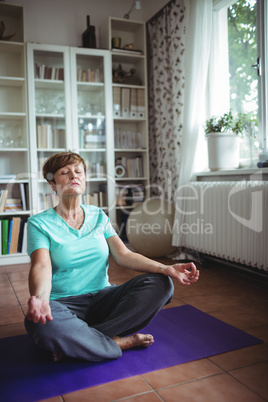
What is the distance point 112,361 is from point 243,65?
2.52 meters

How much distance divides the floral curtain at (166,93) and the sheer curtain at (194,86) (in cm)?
A: 29

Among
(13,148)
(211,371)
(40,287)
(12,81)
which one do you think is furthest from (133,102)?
(211,371)

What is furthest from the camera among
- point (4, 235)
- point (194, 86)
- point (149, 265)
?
point (4, 235)

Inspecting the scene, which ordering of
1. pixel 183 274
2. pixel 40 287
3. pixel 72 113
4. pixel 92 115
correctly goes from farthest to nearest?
pixel 92 115 < pixel 72 113 < pixel 183 274 < pixel 40 287

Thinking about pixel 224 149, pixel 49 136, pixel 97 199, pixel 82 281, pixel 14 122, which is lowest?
pixel 82 281

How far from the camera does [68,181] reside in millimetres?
1754

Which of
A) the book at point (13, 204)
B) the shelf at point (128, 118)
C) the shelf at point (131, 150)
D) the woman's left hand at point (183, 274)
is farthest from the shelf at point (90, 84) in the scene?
the woman's left hand at point (183, 274)

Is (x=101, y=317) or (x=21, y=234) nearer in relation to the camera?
(x=101, y=317)

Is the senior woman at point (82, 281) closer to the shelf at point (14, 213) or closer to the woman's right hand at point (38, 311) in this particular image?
the woman's right hand at point (38, 311)

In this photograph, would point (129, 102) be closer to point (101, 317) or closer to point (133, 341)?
point (101, 317)

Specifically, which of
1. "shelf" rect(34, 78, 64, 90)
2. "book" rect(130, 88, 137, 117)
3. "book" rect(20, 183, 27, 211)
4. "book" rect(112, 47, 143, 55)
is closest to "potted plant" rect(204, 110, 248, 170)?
"book" rect(130, 88, 137, 117)

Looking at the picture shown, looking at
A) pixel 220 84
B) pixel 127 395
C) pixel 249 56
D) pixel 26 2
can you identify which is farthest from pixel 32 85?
pixel 127 395

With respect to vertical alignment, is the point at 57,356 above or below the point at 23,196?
below

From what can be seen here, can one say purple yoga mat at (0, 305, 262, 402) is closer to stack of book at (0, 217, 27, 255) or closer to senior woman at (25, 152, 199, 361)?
senior woman at (25, 152, 199, 361)
